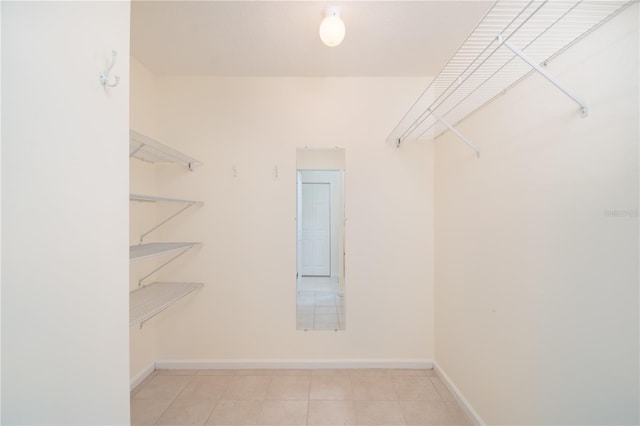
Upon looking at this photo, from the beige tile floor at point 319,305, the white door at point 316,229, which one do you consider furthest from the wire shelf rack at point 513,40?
the beige tile floor at point 319,305

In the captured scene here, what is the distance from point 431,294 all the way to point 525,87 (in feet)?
5.22

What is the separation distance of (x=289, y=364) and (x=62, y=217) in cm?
191

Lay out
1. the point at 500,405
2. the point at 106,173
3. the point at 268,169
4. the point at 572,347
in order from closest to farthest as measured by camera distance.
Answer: the point at 106,173
the point at 572,347
the point at 500,405
the point at 268,169

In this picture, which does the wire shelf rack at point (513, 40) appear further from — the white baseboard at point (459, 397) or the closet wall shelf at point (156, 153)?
the white baseboard at point (459, 397)

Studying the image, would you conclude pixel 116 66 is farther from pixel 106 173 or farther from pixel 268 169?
pixel 268 169

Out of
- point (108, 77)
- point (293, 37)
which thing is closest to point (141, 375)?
point (108, 77)

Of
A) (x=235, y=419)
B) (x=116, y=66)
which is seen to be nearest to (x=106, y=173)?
(x=116, y=66)

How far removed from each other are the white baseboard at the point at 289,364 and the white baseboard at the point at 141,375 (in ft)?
0.14

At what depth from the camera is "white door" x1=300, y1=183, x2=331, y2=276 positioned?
2154 millimetres

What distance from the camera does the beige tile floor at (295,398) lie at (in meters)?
1.57

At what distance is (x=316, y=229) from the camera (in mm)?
2170

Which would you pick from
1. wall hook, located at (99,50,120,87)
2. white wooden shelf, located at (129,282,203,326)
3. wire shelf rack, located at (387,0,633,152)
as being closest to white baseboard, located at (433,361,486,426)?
wire shelf rack, located at (387,0,633,152)

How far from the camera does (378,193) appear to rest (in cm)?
211

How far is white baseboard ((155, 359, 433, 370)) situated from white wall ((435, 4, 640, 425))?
0.50 meters
